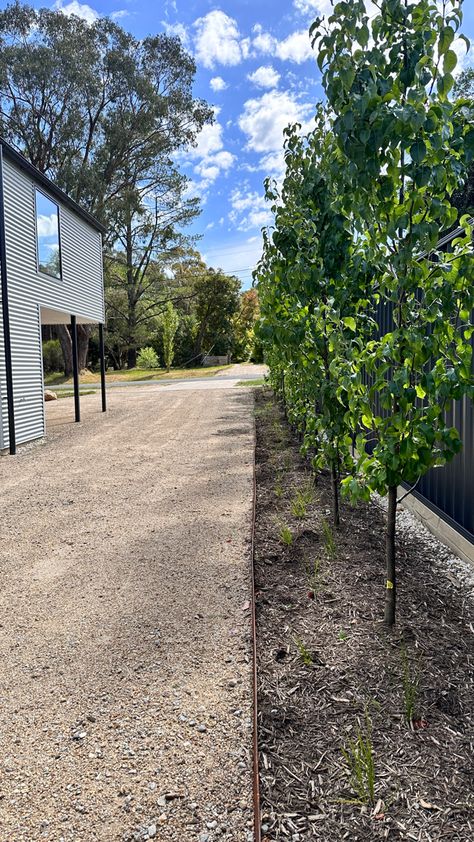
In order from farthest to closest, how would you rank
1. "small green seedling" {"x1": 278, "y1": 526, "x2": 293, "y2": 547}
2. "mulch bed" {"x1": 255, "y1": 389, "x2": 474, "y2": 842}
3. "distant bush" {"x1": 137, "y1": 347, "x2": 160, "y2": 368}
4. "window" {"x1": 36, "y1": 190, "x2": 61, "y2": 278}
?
"distant bush" {"x1": 137, "y1": 347, "x2": 160, "y2": 368} → "window" {"x1": 36, "y1": 190, "x2": 61, "y2": 278} → "small green seedling" {"x1": 278, "y1": 526, "x2": 293, "y2": 547} → "mulch bed" {"x1": 255, "y1": 389, "x2": 474, "y2": 842}

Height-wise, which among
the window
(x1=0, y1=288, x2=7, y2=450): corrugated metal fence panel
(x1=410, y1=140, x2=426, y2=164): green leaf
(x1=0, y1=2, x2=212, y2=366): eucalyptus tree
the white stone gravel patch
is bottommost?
the white stone gravel patch

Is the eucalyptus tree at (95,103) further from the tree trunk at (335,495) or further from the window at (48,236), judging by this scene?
the tree trunk at (335,495)

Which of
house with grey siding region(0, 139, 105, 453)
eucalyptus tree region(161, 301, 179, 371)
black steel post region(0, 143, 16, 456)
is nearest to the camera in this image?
black steel post region(0, 143, 16, 456)

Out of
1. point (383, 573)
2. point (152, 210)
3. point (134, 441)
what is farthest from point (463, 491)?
point (152, 210)

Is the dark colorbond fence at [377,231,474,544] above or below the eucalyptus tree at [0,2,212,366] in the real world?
below

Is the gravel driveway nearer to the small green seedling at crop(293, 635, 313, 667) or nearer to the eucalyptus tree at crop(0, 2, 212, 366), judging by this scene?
the small green seedling at crop(293, 635, 313, 667)

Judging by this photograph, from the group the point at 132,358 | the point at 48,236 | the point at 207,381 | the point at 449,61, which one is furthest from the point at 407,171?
the point at 132,358

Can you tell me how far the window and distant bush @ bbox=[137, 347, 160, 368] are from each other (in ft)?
65.2

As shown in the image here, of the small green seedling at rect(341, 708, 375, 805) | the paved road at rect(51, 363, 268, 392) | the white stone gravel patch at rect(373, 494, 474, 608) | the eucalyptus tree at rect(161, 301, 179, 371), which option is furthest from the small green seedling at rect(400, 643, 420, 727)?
the eucalyptus tree at rect(161, 301, 179, 371)

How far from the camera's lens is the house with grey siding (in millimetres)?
7320

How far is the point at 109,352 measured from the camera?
3206 centimetres

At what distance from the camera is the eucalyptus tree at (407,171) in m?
1.73

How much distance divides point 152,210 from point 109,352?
869cm

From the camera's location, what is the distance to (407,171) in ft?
5.90
